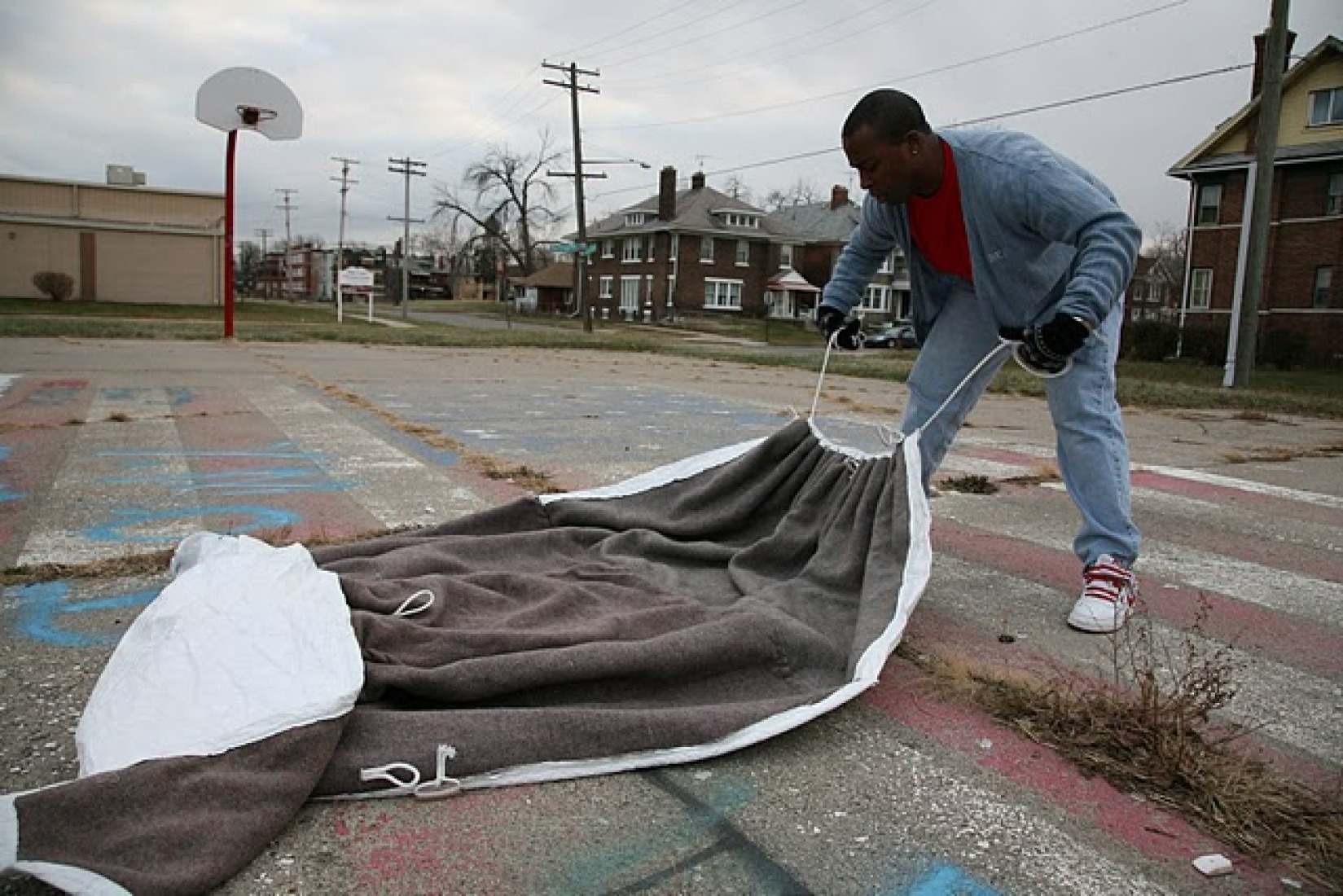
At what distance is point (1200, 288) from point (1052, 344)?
35736 mm

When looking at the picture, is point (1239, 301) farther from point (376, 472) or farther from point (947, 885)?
point (947, 885)

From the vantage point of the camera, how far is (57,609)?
2.56 meters

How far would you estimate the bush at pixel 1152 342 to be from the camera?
27.9 meters

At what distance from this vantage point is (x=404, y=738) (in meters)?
1.75

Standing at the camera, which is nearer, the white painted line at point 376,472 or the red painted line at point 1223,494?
the white painted line at point 376,472

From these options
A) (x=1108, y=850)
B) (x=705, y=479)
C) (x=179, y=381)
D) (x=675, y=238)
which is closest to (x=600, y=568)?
→ (x=705, y=479)

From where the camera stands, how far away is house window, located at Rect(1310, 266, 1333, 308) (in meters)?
29.7

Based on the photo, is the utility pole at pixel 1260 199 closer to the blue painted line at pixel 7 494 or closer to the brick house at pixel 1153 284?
the blue painted line at pixel 7 494

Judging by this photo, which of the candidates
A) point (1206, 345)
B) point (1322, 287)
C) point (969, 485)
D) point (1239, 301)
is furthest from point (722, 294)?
point (969, 485)

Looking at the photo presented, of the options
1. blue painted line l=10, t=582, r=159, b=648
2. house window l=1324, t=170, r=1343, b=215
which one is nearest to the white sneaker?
blue painted line l=10, t=582, r=159, b=648

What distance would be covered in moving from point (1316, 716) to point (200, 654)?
2418 millimetres

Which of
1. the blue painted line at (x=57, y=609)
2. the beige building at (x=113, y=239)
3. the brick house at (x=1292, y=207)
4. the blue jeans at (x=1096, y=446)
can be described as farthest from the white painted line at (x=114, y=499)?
the beige building at (x=113, y=239)

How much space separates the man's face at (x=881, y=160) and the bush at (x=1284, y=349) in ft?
96.1

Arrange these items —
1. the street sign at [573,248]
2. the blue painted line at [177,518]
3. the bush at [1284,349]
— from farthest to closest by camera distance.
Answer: the street sign at [573,248] → the bush at [1284,349] → the blue painted line at [177,518]
